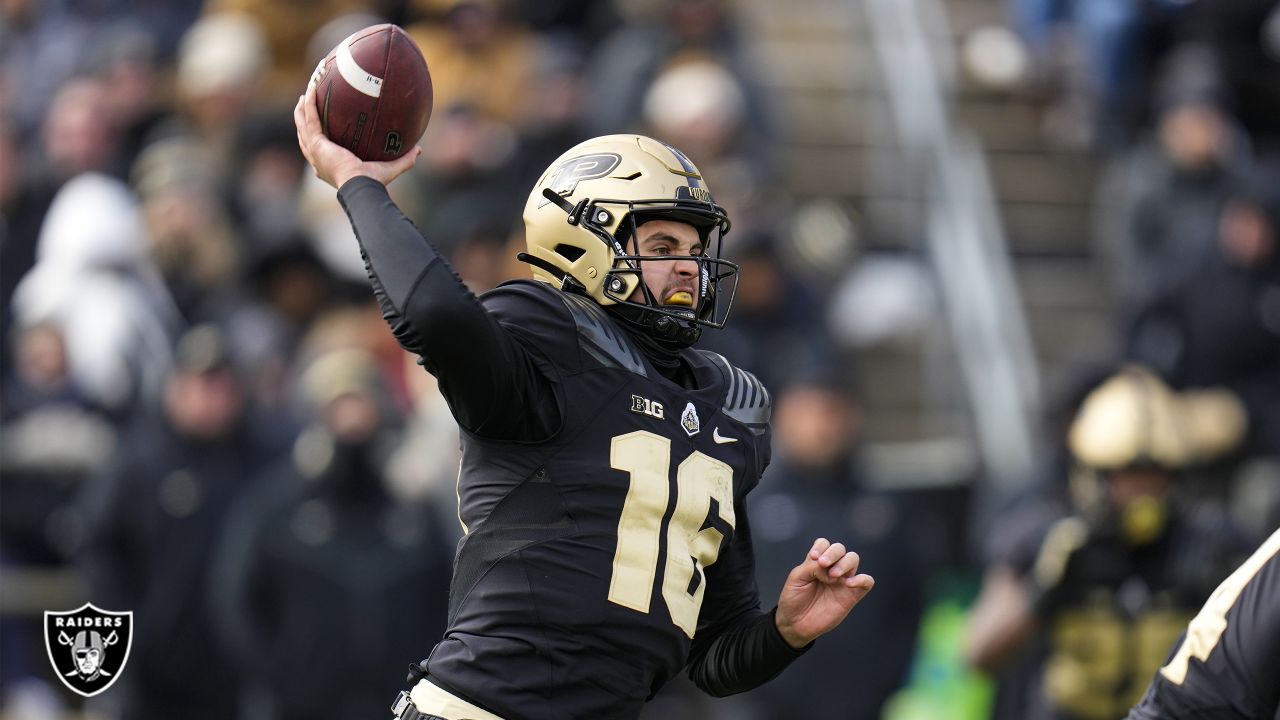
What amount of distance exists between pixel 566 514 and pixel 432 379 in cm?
563

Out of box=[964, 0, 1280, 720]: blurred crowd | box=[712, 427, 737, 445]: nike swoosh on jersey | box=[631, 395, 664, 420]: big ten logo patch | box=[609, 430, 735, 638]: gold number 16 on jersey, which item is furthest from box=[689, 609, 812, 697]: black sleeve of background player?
box=[964, 0, 1280, 720]: blurred crowd

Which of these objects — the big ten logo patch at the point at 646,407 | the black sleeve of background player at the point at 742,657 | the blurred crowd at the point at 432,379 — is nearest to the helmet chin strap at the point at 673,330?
the big ten logo patch at the point at 646,407

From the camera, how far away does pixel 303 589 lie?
9539mm

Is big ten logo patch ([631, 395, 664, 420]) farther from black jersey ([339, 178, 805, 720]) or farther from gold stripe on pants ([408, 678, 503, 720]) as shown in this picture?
gold stripe on pants ([408, 678, 503, 720])

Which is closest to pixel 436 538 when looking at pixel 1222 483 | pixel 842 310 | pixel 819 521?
pixel 819 521

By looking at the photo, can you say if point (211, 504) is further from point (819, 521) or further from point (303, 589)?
point (819, 521)

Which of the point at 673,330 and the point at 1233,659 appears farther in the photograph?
the point at 1233,659

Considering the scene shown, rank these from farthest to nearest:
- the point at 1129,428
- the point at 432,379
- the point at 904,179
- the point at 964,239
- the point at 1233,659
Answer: the point at 904,179
the point at 964,239
the point at 432,379
the point at 1129,428
the point at 1233,659

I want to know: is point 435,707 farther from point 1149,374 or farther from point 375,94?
point 1149,374

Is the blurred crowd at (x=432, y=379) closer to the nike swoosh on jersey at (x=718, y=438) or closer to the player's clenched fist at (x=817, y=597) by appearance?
the player's clenched fist at (x=817, y=597)

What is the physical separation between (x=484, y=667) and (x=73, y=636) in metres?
1.15

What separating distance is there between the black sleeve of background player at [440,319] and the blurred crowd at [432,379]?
4.52m

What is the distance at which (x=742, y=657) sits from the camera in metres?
4.77

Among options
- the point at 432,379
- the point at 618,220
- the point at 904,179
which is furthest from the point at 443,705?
the point at 904,179
